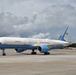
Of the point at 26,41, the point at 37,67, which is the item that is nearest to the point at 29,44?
the point at 26,41

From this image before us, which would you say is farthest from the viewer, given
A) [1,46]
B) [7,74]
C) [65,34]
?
[65,34]

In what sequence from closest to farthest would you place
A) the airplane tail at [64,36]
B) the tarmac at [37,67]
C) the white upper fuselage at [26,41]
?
the tarmac at [37,67] < the white upper fuselage at [26,41] < the airplane tail at [64,36]

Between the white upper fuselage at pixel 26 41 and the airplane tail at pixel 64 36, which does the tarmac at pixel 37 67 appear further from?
the airplane tail at pixel 64 36

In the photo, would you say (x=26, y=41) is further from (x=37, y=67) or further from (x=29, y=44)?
(x=37, y=67)

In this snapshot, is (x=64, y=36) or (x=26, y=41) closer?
(x=26, y=41)

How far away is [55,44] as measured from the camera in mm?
55094

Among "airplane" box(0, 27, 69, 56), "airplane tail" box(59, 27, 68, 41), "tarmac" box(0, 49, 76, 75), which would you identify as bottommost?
"tarmac" box(0, 49, 76, 75)

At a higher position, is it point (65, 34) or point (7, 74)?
point (65, 34)

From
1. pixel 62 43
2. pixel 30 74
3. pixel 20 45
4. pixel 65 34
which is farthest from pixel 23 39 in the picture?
pixel 30 74

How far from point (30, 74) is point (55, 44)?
1508 inches

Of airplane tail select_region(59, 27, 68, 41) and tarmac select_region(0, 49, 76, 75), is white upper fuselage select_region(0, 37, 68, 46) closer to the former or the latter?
airplane tail select_region(59, 27, 68, 41)

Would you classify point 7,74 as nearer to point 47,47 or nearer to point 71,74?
point 71,74

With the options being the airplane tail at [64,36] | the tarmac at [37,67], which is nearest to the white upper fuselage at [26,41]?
the airplane tail at [64,36]

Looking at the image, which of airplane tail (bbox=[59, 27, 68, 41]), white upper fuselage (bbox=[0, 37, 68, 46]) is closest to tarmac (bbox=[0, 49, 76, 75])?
white upper fuselage (bbox=[0, 37, 68, 46])
